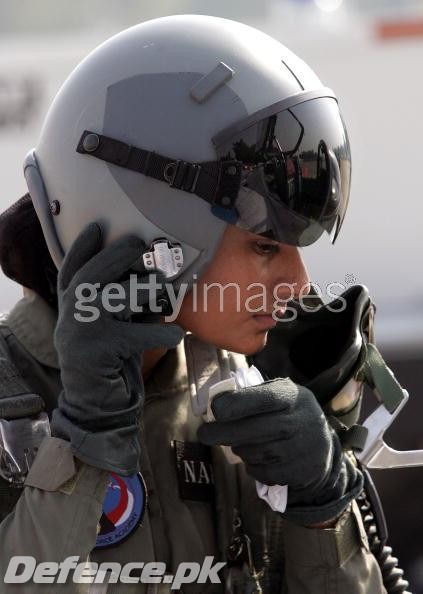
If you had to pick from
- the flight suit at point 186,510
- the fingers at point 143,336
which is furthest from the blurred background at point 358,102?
the fingers at point 143,336

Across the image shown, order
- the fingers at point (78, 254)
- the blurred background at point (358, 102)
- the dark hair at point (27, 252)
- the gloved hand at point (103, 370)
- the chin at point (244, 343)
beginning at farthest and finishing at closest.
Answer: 1. the blurred background at point (358, 102)
2. the dark hair at point (27, 252)
3. the chin at point (244, 343)
4. the fingers at point (78, 254)
5. the gloved hand at point (103, 370)

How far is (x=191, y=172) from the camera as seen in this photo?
178 cm

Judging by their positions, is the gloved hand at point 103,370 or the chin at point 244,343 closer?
the gloved hand at point 103,370

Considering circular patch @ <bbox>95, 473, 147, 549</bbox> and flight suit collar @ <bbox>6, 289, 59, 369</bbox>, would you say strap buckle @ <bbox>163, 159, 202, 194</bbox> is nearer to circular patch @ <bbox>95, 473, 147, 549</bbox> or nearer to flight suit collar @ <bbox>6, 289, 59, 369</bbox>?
flight suit collar @ <bbox>6, 289, 59, 369</bbox>

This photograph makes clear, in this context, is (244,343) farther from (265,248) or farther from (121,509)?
(121,509)

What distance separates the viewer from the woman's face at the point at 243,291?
181 cm

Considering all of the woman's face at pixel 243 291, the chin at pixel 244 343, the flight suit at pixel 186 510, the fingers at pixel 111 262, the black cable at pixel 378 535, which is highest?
the fingers at pixel 111 262

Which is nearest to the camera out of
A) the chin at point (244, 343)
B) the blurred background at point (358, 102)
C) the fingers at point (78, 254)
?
the fingers at point (78, 254)

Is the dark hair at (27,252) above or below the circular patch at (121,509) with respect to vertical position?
above

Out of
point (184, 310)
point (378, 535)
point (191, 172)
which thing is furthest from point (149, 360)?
point (378, 535)

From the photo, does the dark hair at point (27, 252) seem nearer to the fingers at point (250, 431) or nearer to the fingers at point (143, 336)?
the fingers at point (143, 336)

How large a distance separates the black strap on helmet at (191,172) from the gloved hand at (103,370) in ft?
0.55

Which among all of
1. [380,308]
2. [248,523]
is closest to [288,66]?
[248,523]

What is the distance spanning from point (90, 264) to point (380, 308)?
8.13 feet
